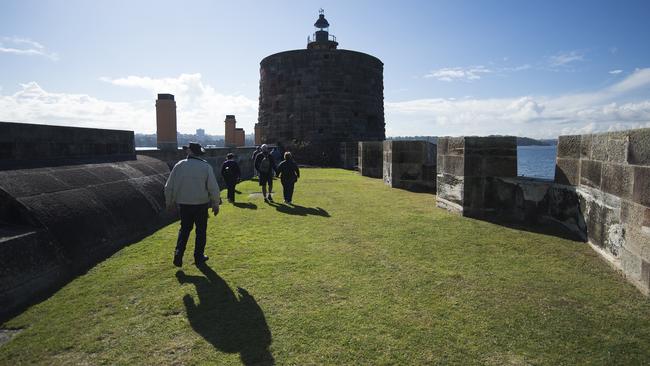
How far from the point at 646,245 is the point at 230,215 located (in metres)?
6.30

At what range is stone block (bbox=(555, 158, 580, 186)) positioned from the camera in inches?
214

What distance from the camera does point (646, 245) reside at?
11.6 ft

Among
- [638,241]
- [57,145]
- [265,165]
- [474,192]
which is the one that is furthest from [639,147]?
[57,145]

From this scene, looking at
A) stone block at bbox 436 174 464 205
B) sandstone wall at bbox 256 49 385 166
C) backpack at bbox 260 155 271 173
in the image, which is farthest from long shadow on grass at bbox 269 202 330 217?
sandstone wall at bbox 256 49 385 166

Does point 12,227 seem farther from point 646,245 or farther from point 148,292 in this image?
point 646,245

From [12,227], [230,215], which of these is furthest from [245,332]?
[230,215]

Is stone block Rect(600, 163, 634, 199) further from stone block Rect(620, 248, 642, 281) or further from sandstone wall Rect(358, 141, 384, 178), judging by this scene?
sandstone wall Rect(358, 141, 384, 178)

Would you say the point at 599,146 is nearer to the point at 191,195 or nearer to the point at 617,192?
the point at 617,192

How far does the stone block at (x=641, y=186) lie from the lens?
358 centimetres

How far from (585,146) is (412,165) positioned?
19.9 feet

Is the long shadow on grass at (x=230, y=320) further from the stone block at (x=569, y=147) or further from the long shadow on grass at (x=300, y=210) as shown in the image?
the stone block at (x=569, y=147)

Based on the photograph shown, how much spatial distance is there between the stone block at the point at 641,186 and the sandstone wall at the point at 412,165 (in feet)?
23.2

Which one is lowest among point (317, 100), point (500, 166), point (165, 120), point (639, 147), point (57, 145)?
point (500, 166)

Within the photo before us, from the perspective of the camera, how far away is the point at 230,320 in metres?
3.11
